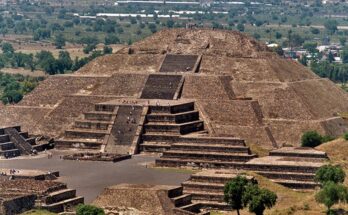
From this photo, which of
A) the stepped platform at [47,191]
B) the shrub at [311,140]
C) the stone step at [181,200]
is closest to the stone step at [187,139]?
the shrub at [311,140]

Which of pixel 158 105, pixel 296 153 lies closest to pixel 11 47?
pixel 158 105

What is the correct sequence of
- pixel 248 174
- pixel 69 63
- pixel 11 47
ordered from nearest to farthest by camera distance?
pixel 248 174 → pixel 69 63 → pixel 11 47

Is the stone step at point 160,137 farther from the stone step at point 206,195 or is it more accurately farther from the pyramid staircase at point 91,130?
the stone step at point 206,195

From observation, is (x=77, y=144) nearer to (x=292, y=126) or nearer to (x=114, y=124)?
(x=114, y=124)

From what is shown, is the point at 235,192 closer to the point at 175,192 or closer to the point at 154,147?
the point at 175,192

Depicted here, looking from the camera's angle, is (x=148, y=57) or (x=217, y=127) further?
(x=148, y=57)

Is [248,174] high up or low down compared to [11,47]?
up

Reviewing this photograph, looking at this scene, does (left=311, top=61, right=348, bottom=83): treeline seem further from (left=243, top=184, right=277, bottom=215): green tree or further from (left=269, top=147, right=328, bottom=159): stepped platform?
(left=243, top=184, right=277, bottom=215): green tree
